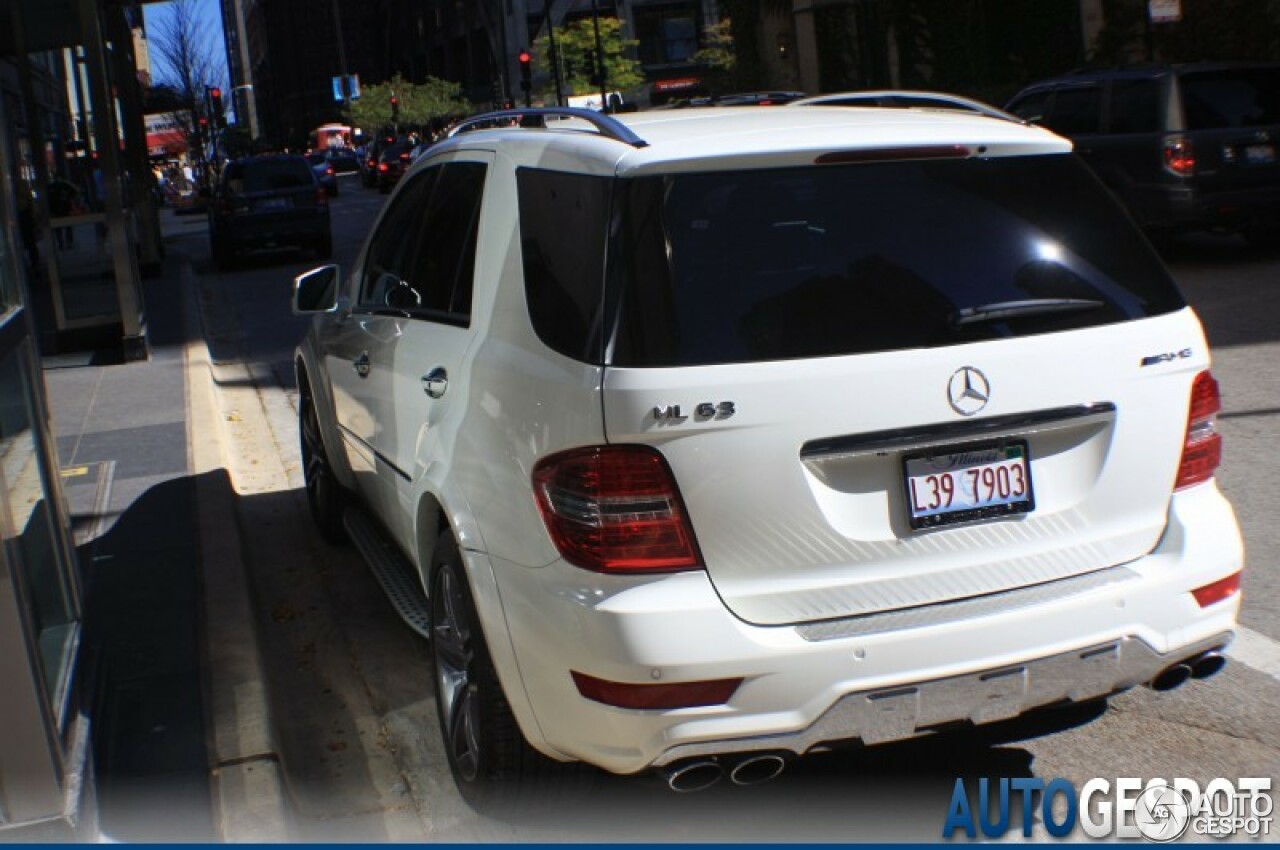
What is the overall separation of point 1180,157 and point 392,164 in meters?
41.2

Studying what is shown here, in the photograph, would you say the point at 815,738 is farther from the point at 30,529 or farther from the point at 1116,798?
the point at 30,529

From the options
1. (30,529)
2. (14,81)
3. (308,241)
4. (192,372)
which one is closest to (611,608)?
(30,529)

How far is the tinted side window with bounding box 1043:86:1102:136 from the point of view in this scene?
15.9 m

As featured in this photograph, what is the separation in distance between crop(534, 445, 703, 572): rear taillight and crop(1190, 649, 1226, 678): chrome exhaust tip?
140cm

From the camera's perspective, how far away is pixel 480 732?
161 inches

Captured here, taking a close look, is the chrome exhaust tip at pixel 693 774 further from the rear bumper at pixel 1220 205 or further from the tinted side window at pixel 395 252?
the rear bumper at pixel 1220 205

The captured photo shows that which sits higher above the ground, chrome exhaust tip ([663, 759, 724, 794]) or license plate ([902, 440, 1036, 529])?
license plate ([902, 440, 1036, 529])

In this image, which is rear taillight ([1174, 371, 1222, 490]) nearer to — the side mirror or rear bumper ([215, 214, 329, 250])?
the side mirror

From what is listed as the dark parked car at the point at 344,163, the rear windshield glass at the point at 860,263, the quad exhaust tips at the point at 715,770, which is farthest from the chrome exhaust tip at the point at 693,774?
the dark parked car at the point at 344,163

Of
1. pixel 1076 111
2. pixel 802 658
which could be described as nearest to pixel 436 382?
pixel 802 658

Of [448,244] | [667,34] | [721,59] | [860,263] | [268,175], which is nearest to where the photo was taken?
[860,263]

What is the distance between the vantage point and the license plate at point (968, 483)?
12.0 ft

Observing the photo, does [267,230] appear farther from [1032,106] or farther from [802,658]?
[802,658]

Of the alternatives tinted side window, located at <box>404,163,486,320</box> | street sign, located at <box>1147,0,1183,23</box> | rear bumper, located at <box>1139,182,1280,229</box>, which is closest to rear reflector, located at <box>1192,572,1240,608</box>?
tinted side window, located at <box>404,163,486,320</box>
